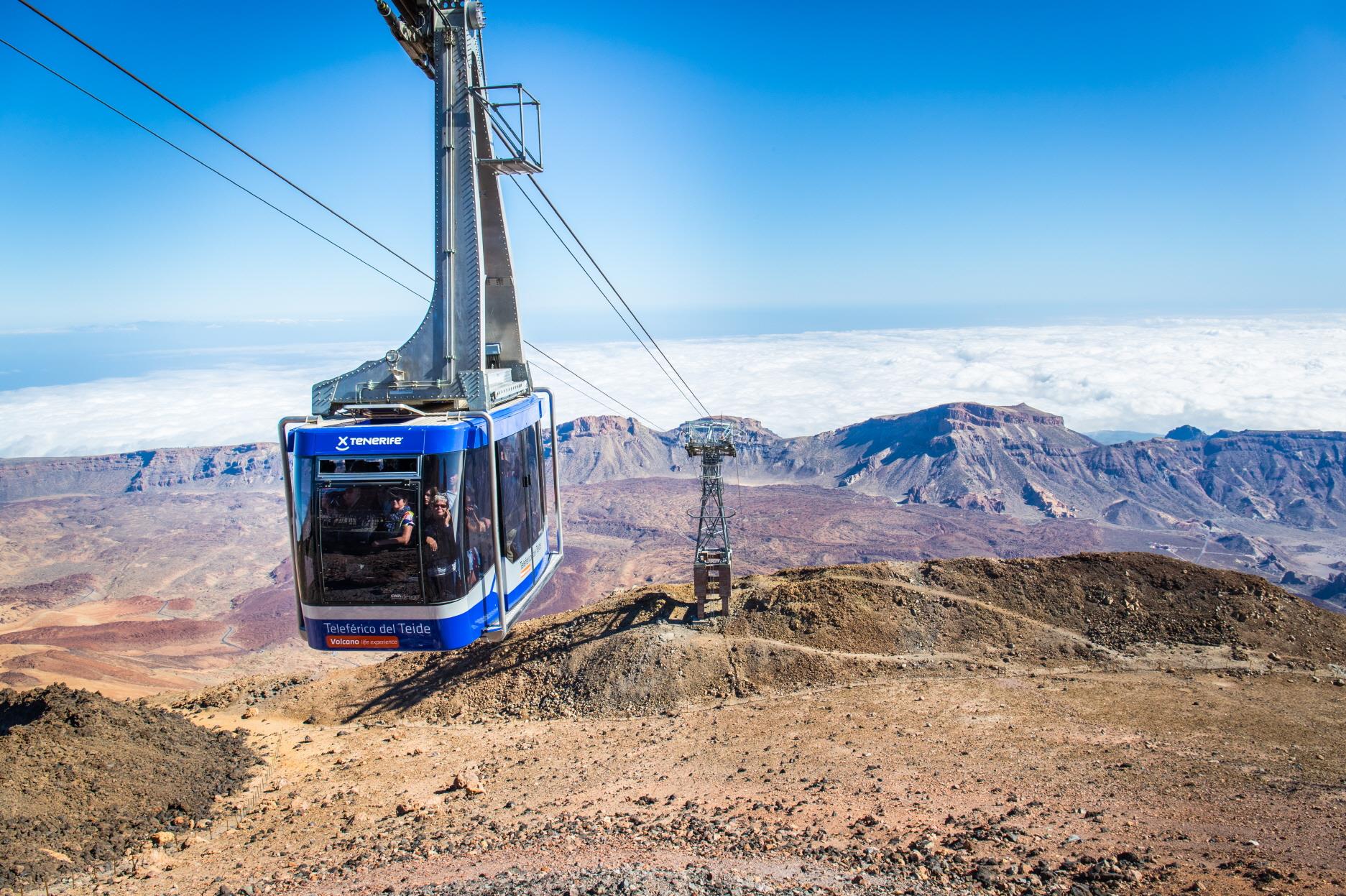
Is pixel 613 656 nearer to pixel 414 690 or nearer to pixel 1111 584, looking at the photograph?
pixel 414 690

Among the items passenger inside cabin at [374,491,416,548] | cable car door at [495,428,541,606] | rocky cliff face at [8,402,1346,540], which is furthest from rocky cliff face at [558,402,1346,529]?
passenger inside cabin at [374,491,416,548]

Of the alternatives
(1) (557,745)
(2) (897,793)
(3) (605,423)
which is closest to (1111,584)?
(2) (897,793)

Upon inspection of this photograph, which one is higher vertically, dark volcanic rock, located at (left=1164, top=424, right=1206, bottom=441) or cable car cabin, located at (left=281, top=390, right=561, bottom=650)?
cable car cabin, located at (left=281, top=390, right=561, bottom=650)

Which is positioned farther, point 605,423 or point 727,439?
point 605,423

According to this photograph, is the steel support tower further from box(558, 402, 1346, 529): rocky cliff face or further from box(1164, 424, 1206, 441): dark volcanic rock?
box(1164, 424, 1206, 441): dark volcanic rock

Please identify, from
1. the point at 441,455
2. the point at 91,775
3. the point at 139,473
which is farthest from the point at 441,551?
the point at 139,473
